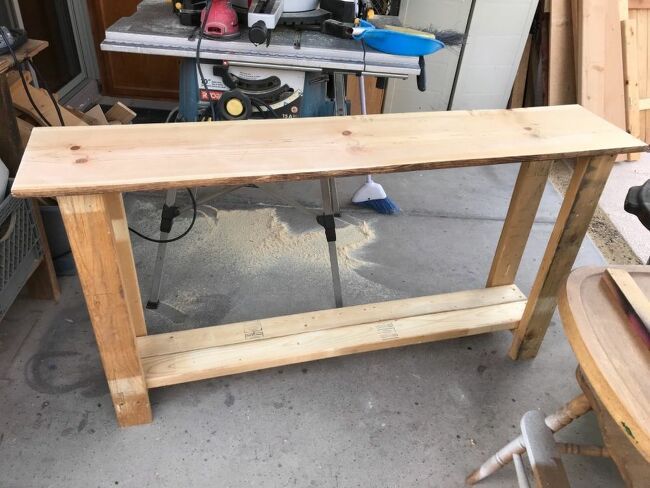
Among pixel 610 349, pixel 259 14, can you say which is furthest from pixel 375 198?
pixel 610 349

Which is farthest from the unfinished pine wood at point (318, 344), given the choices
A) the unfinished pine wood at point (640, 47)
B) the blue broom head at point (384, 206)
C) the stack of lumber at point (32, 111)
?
the unfinished pine wood at point (640, 47)

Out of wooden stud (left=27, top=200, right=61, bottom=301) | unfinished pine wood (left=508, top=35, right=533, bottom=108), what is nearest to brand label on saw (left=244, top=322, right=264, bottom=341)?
wooden stud (left=27, top=200, right=61, bottom=301)

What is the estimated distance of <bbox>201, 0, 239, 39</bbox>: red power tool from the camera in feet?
5.12

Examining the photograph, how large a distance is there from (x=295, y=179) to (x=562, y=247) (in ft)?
2.82

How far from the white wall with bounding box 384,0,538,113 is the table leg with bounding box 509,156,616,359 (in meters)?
1.92

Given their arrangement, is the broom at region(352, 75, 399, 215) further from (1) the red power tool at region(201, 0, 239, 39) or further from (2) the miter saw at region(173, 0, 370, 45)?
(1) the red power tool at region(201, 0, 239, 39)

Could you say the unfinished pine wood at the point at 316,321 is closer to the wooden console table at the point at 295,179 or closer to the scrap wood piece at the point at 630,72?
the wooden console table at the point at 295,179

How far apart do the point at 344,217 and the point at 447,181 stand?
0.73 meters

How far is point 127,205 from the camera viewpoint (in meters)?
2.46

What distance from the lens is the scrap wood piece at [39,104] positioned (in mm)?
1935

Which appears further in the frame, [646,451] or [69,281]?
[69,281]

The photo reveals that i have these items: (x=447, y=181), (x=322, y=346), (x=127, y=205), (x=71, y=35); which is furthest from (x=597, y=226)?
(x=71, y=35)

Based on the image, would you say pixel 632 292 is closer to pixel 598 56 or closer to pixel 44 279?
pixel 44 279

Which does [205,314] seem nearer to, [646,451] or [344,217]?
[344,217]
